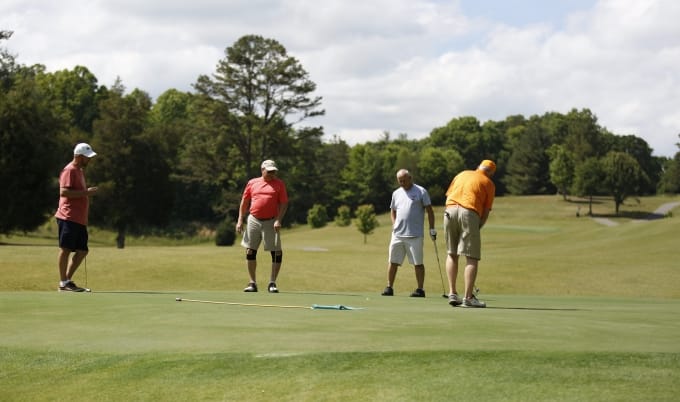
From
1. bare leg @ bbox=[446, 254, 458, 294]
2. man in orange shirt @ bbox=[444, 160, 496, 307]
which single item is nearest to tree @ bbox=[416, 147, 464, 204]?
bare leg @ bbox=[446, 254, 458, 294]

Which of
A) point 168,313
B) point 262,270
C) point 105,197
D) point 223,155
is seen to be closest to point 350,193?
point 223,155

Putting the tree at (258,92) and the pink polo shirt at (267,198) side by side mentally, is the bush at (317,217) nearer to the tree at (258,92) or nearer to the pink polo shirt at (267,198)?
the tree at (258,92)

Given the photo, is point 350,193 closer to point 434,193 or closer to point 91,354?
point 434,193

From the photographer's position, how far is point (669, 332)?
9.07 m

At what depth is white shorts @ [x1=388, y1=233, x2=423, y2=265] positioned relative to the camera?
617 inches

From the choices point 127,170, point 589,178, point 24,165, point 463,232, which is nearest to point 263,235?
point 463,232

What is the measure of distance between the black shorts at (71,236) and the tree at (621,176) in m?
93.0

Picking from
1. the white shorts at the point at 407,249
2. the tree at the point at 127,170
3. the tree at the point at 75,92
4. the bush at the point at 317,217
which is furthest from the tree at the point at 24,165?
the tree at the point at 75,92

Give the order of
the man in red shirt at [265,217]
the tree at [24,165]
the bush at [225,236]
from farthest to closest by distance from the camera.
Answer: the bush at [225,236] → the tree at [24,165] → the man in red shirt at [265,217]

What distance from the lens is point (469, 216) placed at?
12.1 m

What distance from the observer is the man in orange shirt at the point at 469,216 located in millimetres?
12055

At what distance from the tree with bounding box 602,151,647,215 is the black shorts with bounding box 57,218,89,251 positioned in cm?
9296

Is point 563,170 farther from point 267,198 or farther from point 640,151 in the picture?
point 267,198

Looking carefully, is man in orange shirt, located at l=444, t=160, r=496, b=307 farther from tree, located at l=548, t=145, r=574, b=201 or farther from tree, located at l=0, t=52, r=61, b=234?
tree, located at l=548, t=145, r=574, b=201
